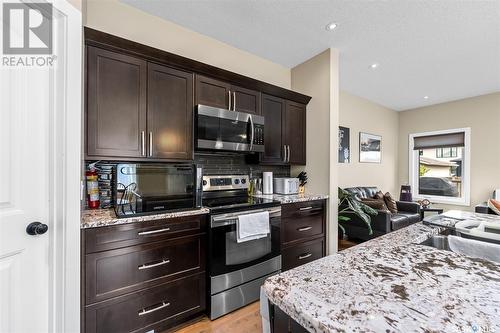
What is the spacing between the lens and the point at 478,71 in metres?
3.41

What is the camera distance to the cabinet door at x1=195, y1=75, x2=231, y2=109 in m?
2.20

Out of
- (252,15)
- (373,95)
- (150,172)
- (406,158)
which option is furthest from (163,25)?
(406,158)

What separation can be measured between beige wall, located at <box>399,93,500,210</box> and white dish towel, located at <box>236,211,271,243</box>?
490 cm

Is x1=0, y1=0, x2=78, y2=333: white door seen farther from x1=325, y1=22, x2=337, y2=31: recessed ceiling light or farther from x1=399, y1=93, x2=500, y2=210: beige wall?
x1=399, y1=93, x2=500, y2=210: beige wall

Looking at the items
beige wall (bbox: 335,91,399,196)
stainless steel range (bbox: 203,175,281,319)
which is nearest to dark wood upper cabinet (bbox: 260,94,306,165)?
stainless steel range (bbox: 203,175,281,319)

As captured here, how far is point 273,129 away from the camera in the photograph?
9.15 feet

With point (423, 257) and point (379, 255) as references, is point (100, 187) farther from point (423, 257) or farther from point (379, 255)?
point (423, 257)

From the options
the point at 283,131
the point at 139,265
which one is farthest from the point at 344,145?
the point at 139,265

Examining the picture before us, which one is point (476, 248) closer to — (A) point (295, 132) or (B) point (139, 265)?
(B) point (139, 265)

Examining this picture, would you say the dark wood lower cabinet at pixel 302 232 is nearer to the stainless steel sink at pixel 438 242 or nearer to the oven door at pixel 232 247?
the oven door at pixel 232 247

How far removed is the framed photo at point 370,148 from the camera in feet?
15.4

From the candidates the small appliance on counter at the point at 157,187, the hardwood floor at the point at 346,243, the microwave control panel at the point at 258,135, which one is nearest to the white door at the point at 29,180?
the small appliance on counter at the point at 157,187

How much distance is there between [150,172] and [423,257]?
5.92 ft

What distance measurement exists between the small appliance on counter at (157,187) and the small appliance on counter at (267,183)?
→ 1.11 m
